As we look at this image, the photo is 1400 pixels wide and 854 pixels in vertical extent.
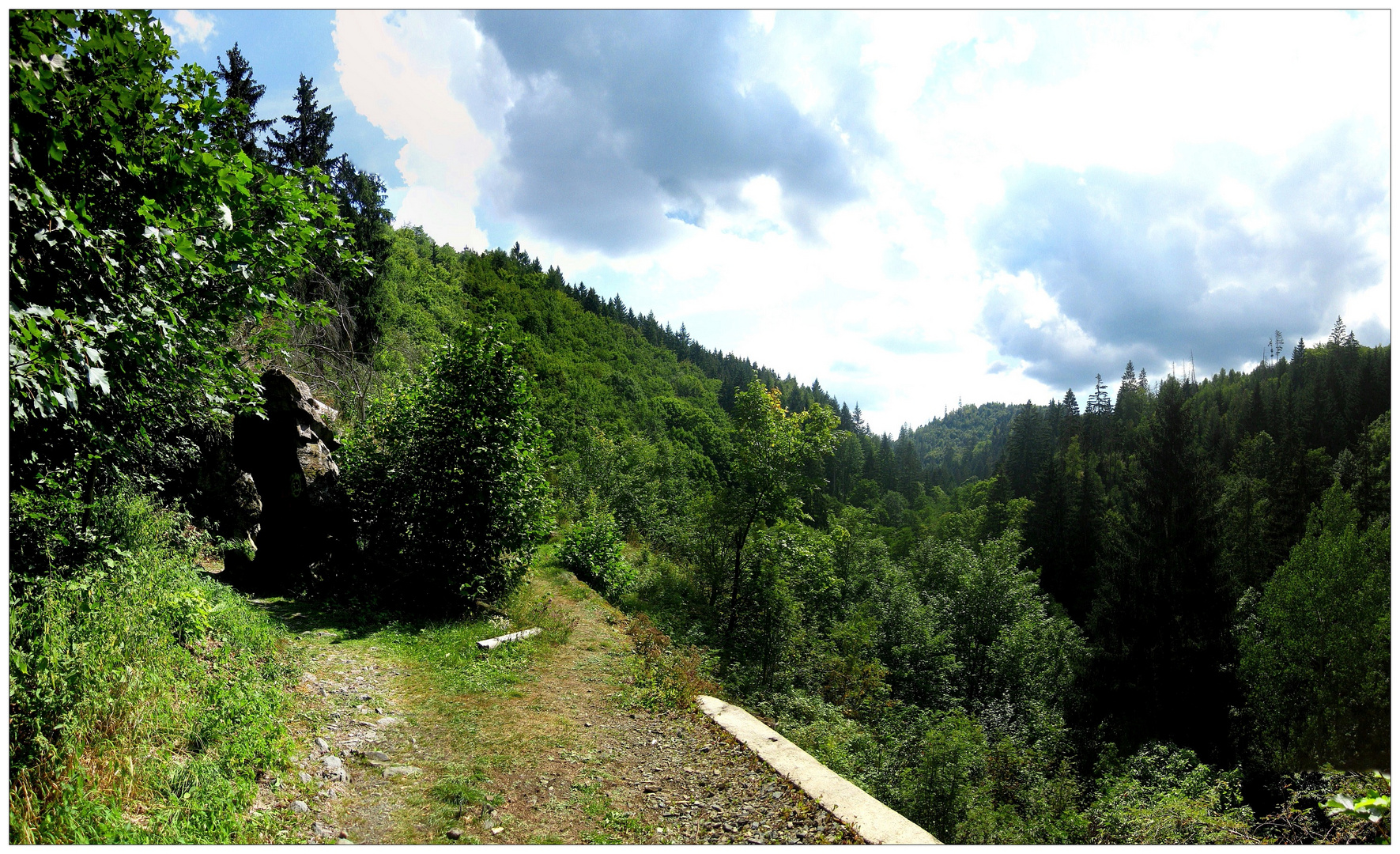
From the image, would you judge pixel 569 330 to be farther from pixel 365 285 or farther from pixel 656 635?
pixel 656 635

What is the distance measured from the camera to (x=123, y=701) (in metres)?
4.05

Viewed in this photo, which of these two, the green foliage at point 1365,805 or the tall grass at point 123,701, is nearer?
the green foliage at point 1365,805

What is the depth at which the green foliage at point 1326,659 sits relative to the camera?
17109mm

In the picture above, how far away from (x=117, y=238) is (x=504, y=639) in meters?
7.91

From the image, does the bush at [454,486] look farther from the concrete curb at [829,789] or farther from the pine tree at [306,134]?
the pine tree at [306,134]

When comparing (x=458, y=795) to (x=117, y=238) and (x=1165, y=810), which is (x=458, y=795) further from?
(x=1165, y=810)

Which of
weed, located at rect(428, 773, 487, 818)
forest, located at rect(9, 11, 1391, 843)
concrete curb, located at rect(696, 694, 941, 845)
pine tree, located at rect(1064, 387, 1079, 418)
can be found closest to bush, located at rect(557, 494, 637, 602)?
forest, located at rect(9, 11, 1391, 843)

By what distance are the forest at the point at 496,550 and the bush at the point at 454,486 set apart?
0.07m

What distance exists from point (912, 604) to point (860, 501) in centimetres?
6519

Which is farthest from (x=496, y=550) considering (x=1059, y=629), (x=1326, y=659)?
(x=1059, y=629)

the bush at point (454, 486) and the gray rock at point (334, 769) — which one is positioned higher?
the bush at point (454, 486)

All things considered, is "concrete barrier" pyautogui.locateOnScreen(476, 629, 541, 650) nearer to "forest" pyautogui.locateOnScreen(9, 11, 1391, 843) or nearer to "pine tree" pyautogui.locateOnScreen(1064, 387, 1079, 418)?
"forest" pyautogui.locateOnScreen(9, 11, 1391, 843)

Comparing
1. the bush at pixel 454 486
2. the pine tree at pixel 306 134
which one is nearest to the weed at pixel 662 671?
the bush at pixel 454 486

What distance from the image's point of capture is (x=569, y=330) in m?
79.3
